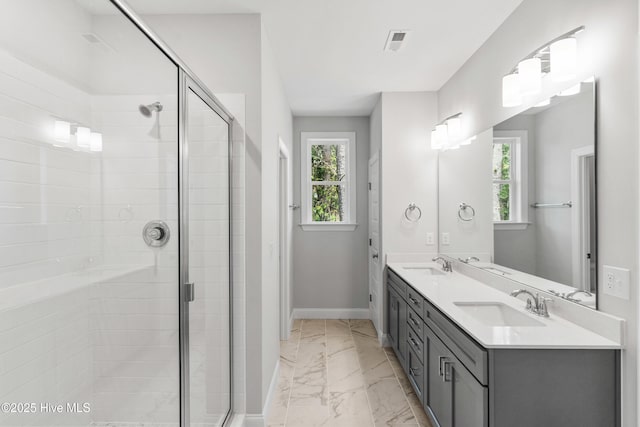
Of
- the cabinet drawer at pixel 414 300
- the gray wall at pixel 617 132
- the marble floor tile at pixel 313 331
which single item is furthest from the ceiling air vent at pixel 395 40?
the marble floor tile at pixel 313 331

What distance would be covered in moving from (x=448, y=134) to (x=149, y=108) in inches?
108

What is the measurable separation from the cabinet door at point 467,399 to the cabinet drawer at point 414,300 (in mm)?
612

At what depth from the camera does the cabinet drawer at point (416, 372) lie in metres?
2.45

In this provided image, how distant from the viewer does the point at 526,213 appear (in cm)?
222

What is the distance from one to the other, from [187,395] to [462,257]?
239cm

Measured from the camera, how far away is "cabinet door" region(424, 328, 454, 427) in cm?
193

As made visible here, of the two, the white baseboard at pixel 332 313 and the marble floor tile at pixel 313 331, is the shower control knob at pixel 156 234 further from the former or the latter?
the white baseboard at pixel 332 313

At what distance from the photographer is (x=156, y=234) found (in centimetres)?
145

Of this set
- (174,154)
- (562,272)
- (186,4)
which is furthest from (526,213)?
(186,4)

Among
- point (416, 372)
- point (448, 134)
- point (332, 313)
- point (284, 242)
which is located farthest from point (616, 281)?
point (332, 313)

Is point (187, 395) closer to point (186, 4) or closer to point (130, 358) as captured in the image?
point (130, 358)

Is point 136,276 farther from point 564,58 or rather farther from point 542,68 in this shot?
point 542,68

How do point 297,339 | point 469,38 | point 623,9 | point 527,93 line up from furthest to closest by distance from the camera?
point 297,339 < point 469,38 < point 527,93 < point 623,9

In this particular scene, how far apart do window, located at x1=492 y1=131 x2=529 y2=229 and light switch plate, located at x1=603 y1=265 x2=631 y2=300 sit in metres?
0.71
